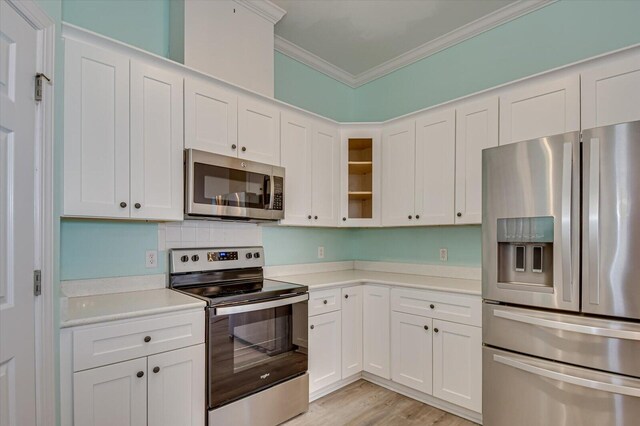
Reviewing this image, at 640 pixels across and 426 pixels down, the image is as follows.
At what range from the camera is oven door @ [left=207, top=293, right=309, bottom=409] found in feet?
6.19

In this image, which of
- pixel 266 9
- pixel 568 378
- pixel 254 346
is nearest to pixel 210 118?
pixel 266 9

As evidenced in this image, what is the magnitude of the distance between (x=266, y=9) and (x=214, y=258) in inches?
78.1

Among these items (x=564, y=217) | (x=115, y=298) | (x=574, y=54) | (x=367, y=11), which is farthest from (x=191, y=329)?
(x=574, y=54)

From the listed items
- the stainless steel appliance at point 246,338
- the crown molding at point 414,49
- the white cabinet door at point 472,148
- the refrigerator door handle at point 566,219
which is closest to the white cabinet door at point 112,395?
the stainless steel appliance at point 246,338

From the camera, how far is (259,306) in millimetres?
2066

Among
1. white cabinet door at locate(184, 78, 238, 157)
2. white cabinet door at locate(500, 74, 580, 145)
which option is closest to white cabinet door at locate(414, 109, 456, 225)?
white cabinet door at locate(500, 74, 580, 145)

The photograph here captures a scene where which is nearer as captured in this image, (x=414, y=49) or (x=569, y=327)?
(x=569, y=327)

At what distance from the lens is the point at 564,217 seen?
5.57 ft

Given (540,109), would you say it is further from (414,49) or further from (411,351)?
(411,351)

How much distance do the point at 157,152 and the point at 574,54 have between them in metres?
2.94

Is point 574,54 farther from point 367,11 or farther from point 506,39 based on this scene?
point 367,11

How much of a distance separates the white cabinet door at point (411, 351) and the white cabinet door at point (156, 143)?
1829mm

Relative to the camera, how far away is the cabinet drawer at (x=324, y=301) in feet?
8.26

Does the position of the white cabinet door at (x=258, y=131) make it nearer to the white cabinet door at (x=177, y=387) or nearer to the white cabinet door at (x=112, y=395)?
the white cabinet door at (x=177, y=387)
